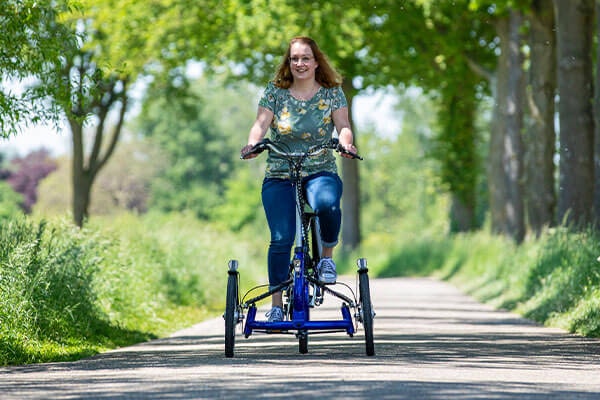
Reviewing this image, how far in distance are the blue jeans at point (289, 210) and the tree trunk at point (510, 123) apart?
1843 cm

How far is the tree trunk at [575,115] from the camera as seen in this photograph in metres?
20.1

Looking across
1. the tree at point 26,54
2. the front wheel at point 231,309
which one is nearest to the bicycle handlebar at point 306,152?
the front wheel at point 231,309

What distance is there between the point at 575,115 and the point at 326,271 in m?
11.5

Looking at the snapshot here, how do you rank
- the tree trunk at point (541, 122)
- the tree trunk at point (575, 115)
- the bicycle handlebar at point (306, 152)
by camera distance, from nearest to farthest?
the bicycle handlebar at point (306, 152), the tree trunk at point (575, 115), the tree trunk at point (541, 122)

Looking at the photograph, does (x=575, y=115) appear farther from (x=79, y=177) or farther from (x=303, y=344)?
(x=79, y=177)

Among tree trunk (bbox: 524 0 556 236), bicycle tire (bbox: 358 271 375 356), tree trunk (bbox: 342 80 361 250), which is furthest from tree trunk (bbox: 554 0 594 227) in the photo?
tree trunk (bbox: 342 80 361 250)

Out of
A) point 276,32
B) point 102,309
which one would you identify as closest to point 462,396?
point 102,309

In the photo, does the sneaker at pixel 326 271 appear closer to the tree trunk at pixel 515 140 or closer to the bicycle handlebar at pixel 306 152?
the bicycle handlebar at pixel 306 152

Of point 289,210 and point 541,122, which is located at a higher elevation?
point 541,122

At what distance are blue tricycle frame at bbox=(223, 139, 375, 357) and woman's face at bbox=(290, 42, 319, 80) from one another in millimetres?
610

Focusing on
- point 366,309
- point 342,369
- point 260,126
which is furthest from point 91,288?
point 342,369

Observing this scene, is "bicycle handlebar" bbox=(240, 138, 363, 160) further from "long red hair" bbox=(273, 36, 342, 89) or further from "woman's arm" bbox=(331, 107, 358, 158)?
"long red hair" bbox=(273, 36, 342, 89)

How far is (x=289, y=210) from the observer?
31.5ft

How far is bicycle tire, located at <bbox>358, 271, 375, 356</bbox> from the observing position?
9.33 m
